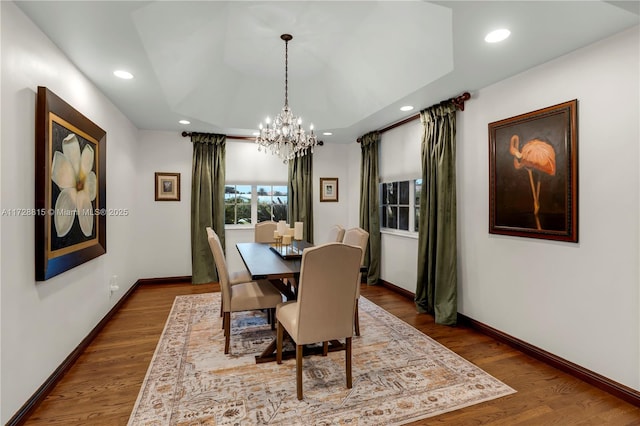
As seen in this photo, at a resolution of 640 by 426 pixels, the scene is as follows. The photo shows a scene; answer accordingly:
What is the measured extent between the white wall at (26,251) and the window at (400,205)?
12.5 ft

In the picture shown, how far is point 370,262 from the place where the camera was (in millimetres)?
5266

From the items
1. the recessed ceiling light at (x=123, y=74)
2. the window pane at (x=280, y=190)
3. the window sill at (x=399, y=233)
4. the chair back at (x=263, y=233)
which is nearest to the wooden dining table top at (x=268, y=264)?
the chair back at (x=263, y=233)

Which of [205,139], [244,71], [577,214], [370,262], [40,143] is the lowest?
[370,262]

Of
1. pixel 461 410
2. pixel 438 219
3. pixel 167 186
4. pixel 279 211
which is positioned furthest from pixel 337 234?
pixel 167 186

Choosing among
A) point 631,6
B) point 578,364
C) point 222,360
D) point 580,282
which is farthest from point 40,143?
point 578,364

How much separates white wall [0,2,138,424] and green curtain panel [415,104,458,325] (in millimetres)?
3414

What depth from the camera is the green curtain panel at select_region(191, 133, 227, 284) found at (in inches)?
204

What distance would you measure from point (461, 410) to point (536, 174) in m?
1.97

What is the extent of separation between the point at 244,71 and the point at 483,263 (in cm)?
343

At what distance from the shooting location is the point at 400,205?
4906mm

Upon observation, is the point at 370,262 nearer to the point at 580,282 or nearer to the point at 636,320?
the point at 580,282

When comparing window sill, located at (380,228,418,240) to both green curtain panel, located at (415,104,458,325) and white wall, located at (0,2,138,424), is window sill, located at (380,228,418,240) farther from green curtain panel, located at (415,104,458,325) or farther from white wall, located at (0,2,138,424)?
white wall, located at (0,2,138,424)

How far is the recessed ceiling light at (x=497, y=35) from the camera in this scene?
2.26m

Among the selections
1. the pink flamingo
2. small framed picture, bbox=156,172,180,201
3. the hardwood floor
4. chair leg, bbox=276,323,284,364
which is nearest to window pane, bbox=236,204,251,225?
small framed picture, bbox=156,172,180,201
